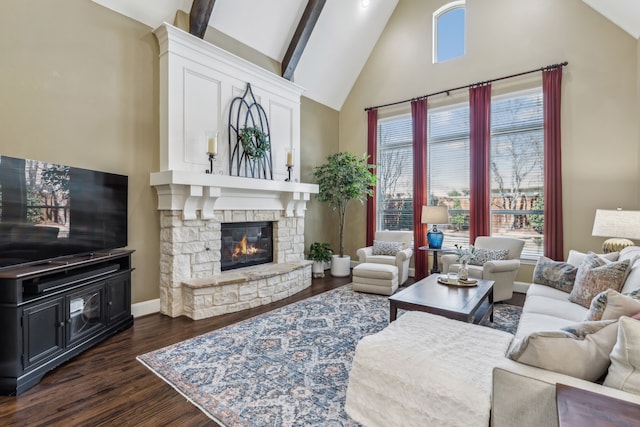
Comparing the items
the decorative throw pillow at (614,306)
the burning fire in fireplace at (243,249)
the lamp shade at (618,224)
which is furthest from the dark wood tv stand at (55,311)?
the lamp shade at (618,224)

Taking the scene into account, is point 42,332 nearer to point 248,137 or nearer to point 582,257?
point 248,137

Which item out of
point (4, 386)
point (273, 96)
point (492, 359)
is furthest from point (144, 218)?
point (492, 359)

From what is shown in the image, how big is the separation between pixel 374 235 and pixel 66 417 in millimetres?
5042

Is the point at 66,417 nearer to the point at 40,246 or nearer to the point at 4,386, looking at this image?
the point at 4,386

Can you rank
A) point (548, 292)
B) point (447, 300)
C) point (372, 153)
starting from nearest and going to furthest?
point (447, 300) → point (548, 292) → point (372, 153)

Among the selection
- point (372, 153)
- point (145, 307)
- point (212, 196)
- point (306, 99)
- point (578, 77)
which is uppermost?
point (306, 99)

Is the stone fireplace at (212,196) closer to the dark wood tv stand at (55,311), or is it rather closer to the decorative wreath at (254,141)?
the decorative wreath at (254,141)

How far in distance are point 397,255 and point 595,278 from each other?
8.60 ft

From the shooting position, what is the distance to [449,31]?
18.4 ft

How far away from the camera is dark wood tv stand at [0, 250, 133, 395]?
7.26 ft

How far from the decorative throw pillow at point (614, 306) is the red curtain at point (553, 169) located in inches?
129

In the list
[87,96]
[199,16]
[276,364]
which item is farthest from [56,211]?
[199,16]

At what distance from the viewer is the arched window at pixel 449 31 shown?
5469 mm

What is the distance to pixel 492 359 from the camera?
167cm
